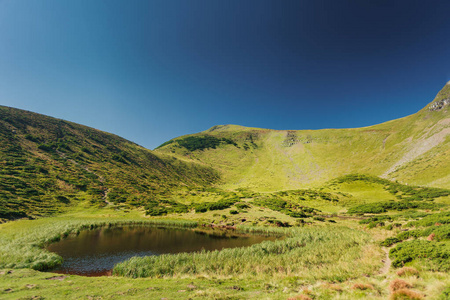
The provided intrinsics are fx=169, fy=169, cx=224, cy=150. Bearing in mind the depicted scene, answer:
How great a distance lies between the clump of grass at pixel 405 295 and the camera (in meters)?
9.23

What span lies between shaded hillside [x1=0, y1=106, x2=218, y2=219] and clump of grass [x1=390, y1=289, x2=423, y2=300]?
73.5 metres

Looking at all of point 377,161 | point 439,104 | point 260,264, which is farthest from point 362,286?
point 439,104

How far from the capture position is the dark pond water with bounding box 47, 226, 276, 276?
24.9m

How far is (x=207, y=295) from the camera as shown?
13227 millimetres

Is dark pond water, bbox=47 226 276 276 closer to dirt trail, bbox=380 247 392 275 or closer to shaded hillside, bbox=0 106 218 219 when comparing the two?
dirt trail, bbox=380 247 392 275

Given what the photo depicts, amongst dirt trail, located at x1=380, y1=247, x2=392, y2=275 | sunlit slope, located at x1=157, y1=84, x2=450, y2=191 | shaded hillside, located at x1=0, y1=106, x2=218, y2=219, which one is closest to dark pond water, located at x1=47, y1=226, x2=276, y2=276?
dirt trail, located at x1=380, y1=247, x2=392, y2=275

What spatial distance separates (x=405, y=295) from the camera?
955 centimetres

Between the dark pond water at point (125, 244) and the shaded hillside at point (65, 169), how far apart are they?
28.3 metres

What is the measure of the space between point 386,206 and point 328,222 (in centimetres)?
2599

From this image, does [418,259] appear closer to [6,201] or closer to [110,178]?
[6,201]

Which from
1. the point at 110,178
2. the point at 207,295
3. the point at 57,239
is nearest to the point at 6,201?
the point at 57,239

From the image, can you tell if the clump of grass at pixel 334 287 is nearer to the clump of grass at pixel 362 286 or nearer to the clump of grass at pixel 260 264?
the clump of grass at pixel 362 286

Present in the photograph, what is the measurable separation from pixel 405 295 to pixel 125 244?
40.4 m

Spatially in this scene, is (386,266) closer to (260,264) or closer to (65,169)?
(260,264)
